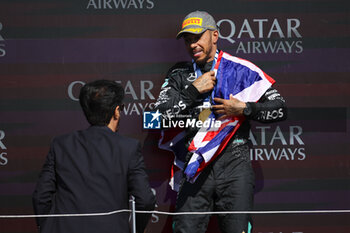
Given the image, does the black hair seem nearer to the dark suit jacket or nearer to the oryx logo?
the dark suit jacket

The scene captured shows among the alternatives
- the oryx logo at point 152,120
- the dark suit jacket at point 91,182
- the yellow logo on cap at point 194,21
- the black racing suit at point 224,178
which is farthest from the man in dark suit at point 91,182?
the oryx logo at point 152,120

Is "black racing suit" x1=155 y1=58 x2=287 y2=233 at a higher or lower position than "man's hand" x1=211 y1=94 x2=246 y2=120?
lower

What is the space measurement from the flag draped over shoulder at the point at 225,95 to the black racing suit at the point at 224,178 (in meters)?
0.05

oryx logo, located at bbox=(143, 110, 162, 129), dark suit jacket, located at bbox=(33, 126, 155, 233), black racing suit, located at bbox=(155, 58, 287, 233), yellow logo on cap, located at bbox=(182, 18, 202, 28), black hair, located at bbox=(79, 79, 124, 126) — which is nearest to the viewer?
dark suit jacket, located at bbox=(33, 126, 155, 233)

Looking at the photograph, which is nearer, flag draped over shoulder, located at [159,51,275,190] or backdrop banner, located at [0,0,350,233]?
flag draped over shoulder, located at [159,51,275,190]

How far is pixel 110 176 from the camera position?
7.29 ft

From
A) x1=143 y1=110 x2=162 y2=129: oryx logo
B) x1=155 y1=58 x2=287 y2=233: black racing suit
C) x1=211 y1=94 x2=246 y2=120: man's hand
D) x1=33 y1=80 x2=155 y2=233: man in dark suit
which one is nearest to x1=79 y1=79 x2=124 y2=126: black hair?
x1=33 y1=80 x2=155 y2=233: man in dark suit

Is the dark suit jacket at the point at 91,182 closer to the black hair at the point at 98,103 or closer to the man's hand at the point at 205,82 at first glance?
the black hair at the point at 98,103

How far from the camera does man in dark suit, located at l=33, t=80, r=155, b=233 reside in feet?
7.23

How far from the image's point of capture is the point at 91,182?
2203 mm

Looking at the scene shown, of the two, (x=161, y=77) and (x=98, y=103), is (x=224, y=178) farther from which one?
(x=98, y=103)

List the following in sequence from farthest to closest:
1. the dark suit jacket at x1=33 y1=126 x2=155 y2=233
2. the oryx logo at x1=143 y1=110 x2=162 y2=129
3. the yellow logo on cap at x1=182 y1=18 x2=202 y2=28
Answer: the oryx logo at x1=143 y1=110 x2=162 y2=129
the yellow logo on cap at x1=182 y1=18 x2=202 y2=28
the dark suit jacket at x1=33 y1=126 x2=155 y2=233

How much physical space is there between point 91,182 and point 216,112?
1.36 meters

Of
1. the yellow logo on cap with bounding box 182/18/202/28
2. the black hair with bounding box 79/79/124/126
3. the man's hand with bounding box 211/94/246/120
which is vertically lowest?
Result: the black hair with bounding box 79/79/124/126
